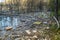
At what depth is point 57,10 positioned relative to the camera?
7.41 ft

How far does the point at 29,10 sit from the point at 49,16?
529mm

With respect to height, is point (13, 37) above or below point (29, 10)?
below

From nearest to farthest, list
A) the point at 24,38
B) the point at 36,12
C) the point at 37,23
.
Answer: the point at 24,38 < the point at 37,23 < the point at 36,12

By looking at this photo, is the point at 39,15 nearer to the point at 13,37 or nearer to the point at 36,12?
the point at 36,12

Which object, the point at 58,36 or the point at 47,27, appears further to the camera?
the point at 47,27

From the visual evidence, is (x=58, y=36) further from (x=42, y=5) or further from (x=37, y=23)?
(x=42, y=5)

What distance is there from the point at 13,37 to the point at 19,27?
38 centimetres

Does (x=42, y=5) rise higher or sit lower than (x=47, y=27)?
higher

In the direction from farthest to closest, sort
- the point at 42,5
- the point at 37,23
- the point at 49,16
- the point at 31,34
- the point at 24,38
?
the point at 42,5, the point at 49,16, the point at 37,23, the point at 31,34, the point at 24,38

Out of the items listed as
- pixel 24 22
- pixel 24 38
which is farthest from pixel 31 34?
pixel 24 22

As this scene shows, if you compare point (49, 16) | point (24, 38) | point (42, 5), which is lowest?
point (24, 38)

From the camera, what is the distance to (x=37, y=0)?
3.13 meters

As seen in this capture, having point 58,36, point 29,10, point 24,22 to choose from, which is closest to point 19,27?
point 24,22

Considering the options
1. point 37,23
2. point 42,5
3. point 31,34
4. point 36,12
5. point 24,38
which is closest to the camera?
point 24,38
